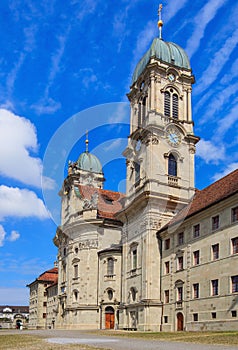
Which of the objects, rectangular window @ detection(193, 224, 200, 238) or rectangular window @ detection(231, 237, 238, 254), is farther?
rectangular window @ detection(193, 224, 200, 238)

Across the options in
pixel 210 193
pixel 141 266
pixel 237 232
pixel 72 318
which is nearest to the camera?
pixel 237 232

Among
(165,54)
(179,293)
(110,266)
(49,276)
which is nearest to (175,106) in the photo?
(165,54)

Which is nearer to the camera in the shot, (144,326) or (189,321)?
(189,321)

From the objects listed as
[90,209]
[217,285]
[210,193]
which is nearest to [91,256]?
[90,209]

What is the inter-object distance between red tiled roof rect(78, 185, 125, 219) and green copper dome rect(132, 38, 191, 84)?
2109cm

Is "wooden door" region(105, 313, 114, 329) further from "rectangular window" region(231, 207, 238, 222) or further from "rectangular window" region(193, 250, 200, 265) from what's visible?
"rectangular window" region(231, 207, 238, 222)

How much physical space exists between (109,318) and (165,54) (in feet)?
123

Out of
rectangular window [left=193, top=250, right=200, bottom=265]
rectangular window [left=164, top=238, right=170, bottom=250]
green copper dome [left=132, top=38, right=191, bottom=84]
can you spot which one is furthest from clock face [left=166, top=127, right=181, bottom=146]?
rectangular window [left=193, top=250, right=200, bottom=265]

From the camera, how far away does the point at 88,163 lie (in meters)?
97.4

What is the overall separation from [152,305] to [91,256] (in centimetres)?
2022

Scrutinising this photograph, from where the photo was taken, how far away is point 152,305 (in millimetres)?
48062

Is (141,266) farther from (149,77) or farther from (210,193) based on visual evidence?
(149,77)

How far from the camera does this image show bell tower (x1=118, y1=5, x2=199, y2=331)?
164 feet

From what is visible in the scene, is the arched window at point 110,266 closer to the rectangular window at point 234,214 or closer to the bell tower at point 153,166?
the bell tower at point 153,166
